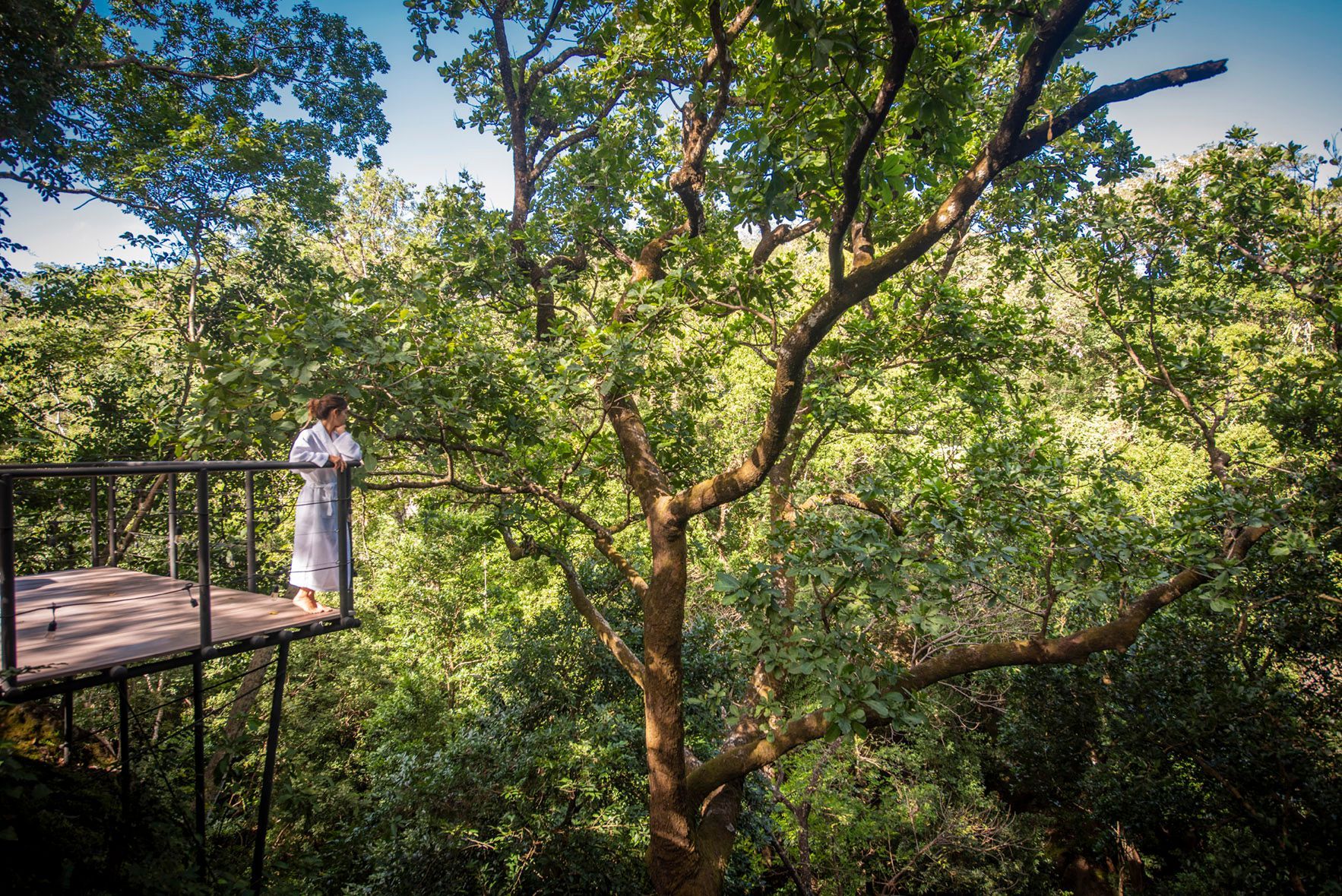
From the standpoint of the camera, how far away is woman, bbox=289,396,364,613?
11.2 feet

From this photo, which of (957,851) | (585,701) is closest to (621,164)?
(585,701)

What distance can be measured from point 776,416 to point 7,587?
12.3ft

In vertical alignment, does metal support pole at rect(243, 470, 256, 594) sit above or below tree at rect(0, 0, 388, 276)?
below

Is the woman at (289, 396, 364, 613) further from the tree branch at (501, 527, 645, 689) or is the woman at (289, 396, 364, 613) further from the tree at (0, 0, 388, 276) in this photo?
the tree at (0, 0, 388, 276)

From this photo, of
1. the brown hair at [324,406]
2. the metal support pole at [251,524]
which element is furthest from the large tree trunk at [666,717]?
the metal support pole at [251,524]

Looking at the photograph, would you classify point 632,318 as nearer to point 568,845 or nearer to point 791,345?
point 791,345

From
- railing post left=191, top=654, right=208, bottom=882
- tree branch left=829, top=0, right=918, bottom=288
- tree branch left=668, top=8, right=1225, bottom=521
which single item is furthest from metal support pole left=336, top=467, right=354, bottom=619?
tree branch left=829, top=0, right=918, bottom=288

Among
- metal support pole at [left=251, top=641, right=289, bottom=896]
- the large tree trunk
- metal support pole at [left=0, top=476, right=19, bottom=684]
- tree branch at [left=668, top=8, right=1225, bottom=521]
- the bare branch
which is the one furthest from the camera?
the bare branch

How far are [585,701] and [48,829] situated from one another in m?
5.33

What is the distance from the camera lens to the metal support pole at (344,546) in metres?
3.19

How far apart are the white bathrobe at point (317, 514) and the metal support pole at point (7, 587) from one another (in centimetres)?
123

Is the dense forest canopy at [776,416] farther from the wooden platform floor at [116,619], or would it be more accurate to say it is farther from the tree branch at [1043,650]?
the wooden platform floor at [116,619]

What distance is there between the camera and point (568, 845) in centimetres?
557

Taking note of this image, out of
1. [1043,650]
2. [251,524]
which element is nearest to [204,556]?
[251,524]
